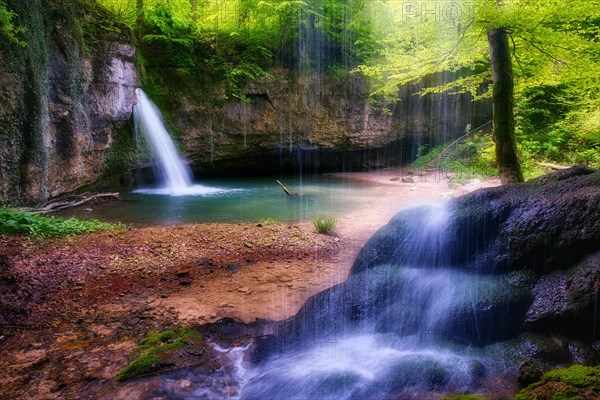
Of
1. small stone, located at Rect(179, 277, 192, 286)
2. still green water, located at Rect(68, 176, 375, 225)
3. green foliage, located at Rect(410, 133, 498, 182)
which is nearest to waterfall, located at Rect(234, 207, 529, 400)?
small stone, located at Rect(179, 277, 192, 286)

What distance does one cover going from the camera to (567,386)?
295 centimetres

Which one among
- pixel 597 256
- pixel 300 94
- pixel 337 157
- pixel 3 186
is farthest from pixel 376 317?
pixel 337 157

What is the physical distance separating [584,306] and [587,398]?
150cm

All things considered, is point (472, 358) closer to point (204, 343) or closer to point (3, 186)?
point (204, 343)

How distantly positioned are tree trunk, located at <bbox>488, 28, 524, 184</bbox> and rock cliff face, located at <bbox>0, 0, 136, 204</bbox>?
10.9 m

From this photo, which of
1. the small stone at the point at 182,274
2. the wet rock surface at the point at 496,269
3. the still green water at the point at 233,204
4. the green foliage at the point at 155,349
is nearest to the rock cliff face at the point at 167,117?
the still green water at the point at 233,204

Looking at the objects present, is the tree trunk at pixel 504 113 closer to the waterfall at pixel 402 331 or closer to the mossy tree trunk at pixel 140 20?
the waterfall at pixel 402 331

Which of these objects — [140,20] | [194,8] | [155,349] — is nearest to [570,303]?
[155,349]

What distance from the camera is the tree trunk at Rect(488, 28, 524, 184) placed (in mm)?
8039

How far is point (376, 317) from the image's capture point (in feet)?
16.2

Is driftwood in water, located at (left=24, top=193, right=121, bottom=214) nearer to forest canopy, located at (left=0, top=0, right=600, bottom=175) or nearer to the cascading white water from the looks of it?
the cascading white water

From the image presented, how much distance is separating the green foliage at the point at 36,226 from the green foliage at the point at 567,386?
8.13 meters

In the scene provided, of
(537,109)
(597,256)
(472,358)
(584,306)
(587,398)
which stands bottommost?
(472,358)

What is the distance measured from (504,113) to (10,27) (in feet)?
36.3
